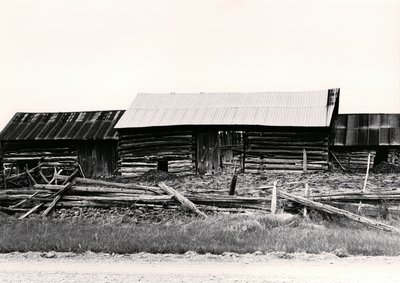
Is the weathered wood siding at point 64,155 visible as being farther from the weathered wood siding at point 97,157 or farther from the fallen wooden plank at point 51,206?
the fallen wooden plank at point 51,206

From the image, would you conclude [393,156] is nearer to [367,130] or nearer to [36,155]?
[367,130]

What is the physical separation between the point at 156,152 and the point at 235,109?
15.6 feet

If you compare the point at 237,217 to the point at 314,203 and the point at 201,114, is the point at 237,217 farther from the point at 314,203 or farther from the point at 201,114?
the point at 201,114

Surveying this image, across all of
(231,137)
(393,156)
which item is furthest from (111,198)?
(393,156)

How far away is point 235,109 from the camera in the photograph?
28750mm

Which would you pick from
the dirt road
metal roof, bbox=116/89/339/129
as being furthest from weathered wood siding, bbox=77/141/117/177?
the dirt road

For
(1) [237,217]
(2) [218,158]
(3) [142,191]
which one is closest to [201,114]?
(2) [218,158]

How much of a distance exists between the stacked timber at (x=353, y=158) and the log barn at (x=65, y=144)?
12.1 metres

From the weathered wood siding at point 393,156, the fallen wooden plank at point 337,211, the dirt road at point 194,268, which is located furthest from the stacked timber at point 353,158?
the dirt road at point 194,268

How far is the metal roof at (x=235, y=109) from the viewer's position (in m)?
27.1

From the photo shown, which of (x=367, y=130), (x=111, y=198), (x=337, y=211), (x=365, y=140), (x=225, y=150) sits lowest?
(x=111, y=198)

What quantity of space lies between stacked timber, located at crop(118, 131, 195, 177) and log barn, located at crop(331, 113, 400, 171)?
7.54 metres

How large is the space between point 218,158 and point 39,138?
415 inches

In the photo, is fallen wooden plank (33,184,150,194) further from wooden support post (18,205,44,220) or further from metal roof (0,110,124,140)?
metal roof (0,110,124,140)
